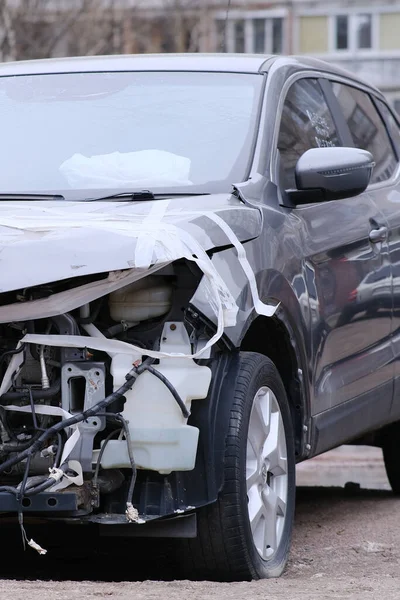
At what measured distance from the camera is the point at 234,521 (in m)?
4.32

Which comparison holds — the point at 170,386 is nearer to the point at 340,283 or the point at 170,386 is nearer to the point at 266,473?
the point at 266,473

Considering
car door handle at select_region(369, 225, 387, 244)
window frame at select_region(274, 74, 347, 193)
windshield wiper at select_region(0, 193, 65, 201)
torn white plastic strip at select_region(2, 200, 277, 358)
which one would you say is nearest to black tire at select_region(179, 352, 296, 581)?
torn white plastic strip at select_region(2, 200, 277, 358)

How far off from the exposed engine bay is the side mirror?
104 cm

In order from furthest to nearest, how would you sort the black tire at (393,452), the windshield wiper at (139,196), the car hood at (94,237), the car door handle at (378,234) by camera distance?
the black tire at (393,452), the car door handle at (378,234), the windshield wiper at (139,196), the car hood at (94,237)

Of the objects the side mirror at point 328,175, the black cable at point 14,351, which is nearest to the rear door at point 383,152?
the side mirror at point 328,175

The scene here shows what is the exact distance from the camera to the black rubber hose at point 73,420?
4066 mm

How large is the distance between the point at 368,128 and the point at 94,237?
2.82m

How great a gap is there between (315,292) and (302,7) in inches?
1863

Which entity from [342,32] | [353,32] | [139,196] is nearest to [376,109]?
[139,196]

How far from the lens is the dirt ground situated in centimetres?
A: 409

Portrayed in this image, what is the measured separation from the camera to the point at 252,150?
5.14 meters

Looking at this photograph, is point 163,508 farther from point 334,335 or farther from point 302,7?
point 302,7

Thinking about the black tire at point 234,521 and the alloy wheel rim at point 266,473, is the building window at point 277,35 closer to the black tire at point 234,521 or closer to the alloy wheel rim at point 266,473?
the alloy wheel rim at point 266,473

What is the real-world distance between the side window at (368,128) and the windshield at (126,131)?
3.01 feet
